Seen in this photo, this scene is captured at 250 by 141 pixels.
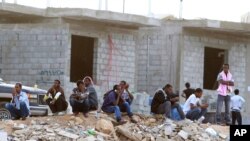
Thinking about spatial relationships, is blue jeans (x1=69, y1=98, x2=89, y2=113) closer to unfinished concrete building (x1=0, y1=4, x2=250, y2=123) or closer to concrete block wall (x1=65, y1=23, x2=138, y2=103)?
unfinished concrete building (x1=0, y1=4, x2=250, y2=123)

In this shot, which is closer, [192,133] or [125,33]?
[192,133]

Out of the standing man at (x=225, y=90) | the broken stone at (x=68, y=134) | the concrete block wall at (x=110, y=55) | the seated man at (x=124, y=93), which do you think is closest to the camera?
the broken stone at (x=68, y=134)

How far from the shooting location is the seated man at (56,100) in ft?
56.4

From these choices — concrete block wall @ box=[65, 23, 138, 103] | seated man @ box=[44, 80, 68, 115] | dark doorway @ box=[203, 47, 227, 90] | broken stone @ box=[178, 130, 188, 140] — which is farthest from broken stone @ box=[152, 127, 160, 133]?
dark doorway @ box=[203, 47, 227, 90]

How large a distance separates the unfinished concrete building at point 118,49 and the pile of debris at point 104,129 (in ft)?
18.9

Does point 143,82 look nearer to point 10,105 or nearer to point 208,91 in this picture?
point 208,91

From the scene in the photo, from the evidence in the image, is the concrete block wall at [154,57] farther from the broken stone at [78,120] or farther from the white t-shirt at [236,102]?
the broken stone at [78,120]

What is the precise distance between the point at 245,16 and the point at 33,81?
29.9 ft

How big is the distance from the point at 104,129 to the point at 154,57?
31.9 feet

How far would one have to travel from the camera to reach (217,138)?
18.2 metres

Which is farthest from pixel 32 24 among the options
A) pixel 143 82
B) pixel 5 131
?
pixel 5 131

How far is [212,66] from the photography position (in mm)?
28188

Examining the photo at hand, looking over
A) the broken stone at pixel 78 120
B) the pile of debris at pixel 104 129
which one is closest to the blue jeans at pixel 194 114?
the pile of debris at pixel 104 129

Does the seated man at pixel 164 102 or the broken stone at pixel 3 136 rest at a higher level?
the seated man at pixel 164 102
